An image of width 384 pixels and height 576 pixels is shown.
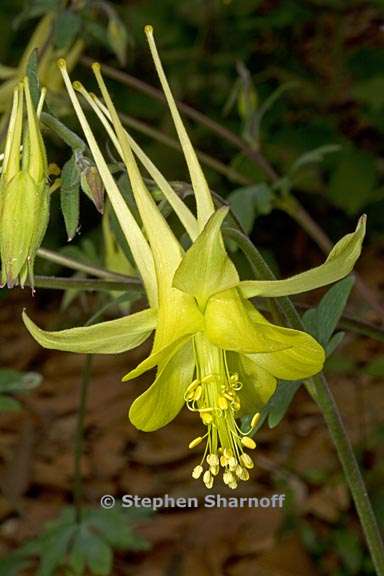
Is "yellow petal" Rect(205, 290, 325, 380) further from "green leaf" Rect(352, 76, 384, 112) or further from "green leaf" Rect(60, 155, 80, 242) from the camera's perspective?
"green leaf" Rect(352, 76, 384, 112)

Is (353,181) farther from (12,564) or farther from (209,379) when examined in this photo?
(209,379)

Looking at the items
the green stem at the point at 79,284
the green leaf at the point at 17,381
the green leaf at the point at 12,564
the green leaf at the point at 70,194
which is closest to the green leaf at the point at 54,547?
the green leaf at the point at 12,564

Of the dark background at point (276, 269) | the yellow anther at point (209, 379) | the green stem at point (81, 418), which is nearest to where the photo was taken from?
the yellow anther at point (209, 379)

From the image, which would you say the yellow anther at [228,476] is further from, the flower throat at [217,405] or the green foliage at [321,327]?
the green foliage at [321,327]

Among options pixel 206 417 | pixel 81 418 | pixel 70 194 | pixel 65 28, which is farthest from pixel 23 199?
pixel 65 28

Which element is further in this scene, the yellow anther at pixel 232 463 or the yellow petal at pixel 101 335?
the yellow anther at pixel 232 463

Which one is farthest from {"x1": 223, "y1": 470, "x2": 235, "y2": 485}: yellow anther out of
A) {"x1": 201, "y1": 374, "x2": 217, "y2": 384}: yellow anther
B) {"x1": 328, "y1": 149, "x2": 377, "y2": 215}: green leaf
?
{"x1": 328, "y1": 149, "x2": 377, "y2": 215}: green leaf
